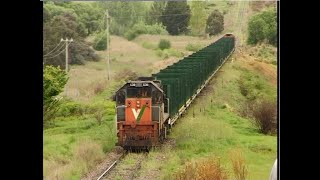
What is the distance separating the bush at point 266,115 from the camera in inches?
197

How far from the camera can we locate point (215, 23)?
206 inches

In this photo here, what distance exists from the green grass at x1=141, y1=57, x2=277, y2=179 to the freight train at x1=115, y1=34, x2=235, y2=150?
0.32 feet

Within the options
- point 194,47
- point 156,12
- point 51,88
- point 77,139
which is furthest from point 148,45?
point 77,139

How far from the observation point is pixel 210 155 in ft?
16.3

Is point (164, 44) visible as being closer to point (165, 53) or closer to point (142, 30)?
point (165, 53)

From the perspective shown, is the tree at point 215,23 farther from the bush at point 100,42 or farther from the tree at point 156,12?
the bush at point 100,42

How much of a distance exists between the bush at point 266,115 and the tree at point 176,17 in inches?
38.3

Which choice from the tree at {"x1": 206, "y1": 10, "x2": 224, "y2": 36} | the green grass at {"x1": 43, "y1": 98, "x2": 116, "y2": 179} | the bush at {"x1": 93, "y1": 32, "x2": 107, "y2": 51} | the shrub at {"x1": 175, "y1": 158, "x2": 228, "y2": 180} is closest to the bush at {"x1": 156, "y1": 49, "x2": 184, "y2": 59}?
the tree at {"x1": 206, "y1": 10, "x2": 224, "y2": 36}

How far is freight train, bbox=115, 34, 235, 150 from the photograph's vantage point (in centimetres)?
512

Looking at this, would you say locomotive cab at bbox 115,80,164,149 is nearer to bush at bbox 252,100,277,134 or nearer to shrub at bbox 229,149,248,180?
shrub at bbox 229,149,248,180

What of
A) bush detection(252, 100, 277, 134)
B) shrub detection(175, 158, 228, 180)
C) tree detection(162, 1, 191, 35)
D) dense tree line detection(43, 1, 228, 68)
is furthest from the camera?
tree detection(162, 1, 191, 35)

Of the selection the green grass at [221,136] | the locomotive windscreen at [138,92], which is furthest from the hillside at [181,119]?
the locomotive windscreen at [138,92]

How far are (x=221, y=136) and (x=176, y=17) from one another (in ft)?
3.77
